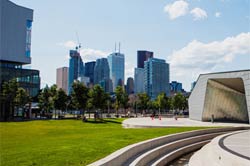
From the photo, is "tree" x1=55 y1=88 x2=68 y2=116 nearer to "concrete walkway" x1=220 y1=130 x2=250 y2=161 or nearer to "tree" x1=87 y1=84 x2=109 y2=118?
"tree" x1=87 y1=84 x2=109 y2=118

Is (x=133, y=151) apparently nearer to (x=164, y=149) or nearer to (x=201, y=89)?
(x=164, y=149)

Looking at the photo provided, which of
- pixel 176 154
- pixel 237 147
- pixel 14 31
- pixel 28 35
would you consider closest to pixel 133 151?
pixel 176 154

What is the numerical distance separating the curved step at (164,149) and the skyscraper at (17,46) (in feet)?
223

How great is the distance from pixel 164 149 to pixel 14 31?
265ft

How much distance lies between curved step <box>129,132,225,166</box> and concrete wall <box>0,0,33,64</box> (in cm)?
7297

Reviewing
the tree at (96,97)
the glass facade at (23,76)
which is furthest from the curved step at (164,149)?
the glass facade at (23,76)

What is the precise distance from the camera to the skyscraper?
81.2 meters

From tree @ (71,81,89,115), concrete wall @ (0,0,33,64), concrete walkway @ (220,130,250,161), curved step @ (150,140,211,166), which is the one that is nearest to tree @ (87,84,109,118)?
tree @ (71,81,89,115)

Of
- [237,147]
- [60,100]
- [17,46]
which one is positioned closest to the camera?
[237,147]

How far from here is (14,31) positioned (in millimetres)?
86188

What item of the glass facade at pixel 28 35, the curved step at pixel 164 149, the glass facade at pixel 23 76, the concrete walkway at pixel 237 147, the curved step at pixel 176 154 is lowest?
the curved step at pixel 176 154

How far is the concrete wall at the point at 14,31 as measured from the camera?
82.8 metres

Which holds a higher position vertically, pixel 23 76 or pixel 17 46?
pixel 17 46

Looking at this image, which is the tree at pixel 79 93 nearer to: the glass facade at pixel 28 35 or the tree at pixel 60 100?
the tree at pixel 60 100
